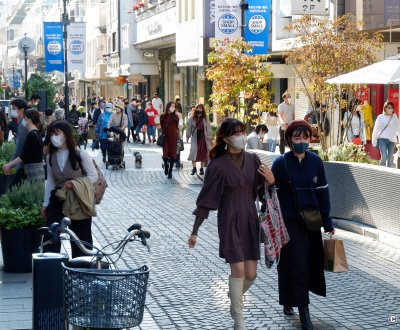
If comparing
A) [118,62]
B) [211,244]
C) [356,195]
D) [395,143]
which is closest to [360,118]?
[395,143]

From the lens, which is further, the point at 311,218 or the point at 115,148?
the point at 115,148

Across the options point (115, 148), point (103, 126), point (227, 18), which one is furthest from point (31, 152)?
point (103, 126)

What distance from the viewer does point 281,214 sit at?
8.05 m

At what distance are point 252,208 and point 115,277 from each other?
263 centimetres

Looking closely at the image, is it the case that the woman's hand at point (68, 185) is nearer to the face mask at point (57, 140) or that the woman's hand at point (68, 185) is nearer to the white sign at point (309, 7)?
the face mask at point (57, 140)

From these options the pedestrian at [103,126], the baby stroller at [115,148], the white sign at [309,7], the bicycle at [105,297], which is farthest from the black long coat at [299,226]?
the pedestrian at [103,126]

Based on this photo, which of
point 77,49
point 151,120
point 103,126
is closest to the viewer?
point 103,126

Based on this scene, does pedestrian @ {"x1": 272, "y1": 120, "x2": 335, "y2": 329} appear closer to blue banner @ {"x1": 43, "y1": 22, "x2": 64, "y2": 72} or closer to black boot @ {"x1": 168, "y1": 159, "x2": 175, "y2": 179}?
black boot @ {"x1": 168, "y1": 159, "x2": 175, "y2": 179}

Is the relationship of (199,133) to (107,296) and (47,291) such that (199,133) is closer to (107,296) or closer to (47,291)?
(47,291)

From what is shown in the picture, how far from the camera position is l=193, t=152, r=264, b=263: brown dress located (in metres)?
7.75

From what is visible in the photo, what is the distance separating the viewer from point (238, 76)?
22969 millimetres

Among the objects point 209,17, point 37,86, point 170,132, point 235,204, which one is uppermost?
point 209,17

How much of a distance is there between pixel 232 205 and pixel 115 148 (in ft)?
61.5

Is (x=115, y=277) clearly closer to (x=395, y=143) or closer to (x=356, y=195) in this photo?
(x=356, y=195)
